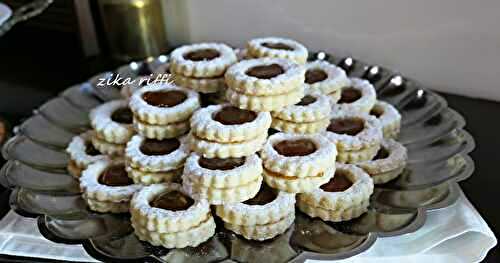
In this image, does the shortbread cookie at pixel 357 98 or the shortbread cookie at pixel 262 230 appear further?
the shortbread cookie at pixel 357 98

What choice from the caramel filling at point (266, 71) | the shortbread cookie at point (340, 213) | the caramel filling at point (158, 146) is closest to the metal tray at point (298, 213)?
the shortbread cookie at point (340, 213)

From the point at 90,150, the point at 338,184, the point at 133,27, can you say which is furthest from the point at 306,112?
the point at 133,27

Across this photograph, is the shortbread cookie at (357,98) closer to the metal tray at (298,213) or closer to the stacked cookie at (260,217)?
the metal tray at (298,213)

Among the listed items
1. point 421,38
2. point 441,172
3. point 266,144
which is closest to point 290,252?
point 266,144

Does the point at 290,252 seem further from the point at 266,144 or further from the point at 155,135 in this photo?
the point at 155,135

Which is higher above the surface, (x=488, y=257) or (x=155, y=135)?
(x=155, y=135)

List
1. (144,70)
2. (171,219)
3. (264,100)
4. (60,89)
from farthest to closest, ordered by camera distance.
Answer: (60,89), (144,70), (264,100), (171,219)

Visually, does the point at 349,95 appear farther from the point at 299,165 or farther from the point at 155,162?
the point at 155,162
